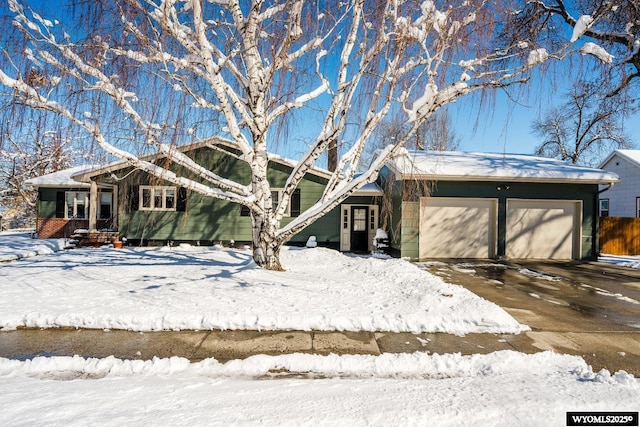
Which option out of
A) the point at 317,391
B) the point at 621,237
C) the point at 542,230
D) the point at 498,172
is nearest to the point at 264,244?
the point at 317,391


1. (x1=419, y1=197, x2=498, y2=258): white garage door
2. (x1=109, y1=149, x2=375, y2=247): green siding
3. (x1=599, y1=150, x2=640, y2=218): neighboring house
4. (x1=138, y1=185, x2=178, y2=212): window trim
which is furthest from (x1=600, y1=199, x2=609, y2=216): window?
(x1=138, y1=185, x2=178, y2=212): window trim

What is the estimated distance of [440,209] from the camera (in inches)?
405

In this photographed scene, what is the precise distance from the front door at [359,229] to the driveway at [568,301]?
11.2ft

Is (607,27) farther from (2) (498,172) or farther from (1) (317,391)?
(1) (317,391)

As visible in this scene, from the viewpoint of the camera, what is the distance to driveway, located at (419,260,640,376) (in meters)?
3.48

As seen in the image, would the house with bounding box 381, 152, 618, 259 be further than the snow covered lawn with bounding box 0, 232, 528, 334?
Yes

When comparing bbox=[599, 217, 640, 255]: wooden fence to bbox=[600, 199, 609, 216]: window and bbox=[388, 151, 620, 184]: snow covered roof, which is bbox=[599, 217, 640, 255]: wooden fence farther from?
bbox=[600, 199, 609, 216]: window

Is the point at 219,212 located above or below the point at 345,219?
above

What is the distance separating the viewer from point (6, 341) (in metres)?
3.41

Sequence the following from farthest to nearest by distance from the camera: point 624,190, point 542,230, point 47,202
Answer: point 624,190
point 47,202
point 542,230

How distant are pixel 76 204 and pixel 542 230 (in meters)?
20.4

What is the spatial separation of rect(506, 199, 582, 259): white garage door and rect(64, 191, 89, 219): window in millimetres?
18726

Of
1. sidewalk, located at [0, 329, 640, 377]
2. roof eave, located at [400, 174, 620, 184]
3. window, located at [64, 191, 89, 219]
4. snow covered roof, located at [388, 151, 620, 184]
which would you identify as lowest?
sidewalk, located at [0, 329, 640, 377]

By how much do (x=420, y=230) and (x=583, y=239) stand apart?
586 centimetres
